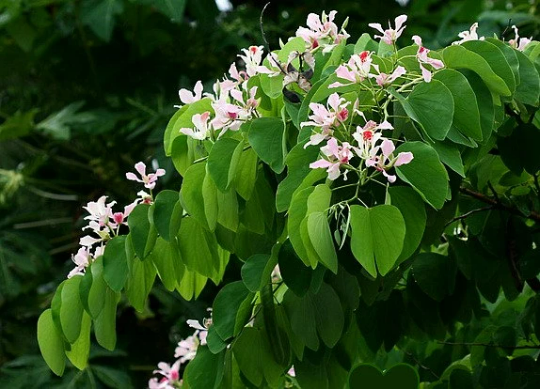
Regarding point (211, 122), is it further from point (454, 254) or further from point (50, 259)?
point (50, 259)

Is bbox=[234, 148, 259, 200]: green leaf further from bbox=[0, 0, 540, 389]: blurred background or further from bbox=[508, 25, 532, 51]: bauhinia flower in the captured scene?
bbox=[0, 0, 540, 389]: blurred background

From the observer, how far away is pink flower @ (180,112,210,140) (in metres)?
0.93

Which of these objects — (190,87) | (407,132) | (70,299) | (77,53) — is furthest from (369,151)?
(77,53)

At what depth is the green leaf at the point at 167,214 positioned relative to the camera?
0.91 m

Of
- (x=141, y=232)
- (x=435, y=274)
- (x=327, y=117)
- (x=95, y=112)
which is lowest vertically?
(x=95, y=112)

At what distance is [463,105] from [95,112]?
67.6 inches

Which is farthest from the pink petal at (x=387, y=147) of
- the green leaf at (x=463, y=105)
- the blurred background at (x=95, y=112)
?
the blurred background at (x=95, y=112)

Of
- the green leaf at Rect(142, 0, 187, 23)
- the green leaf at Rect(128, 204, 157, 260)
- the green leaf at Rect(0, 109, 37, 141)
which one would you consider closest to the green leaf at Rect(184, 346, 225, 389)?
the green leaf at Rect(128, 204, 157, 260)

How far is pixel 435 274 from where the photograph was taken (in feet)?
3.69

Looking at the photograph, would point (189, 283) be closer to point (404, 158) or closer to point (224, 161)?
point (224, 161)

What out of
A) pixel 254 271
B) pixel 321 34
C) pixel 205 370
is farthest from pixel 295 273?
pixel 321 34

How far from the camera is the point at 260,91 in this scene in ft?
3.19

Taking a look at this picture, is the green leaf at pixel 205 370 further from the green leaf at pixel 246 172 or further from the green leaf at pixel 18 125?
the green leaf at pixel 18 125

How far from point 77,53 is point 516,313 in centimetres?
164
